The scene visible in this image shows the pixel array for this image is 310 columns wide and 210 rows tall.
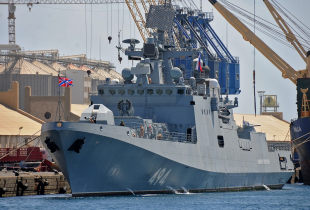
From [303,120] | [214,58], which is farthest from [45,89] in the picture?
[303,120]

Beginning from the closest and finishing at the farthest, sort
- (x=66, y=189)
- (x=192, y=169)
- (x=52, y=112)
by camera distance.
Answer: (x=192, y=169) → (x=66, y=189) → (x=52, y=112)

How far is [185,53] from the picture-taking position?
34.0m

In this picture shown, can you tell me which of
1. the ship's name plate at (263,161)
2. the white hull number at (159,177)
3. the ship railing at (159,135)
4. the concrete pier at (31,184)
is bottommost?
the concrete pier at (31,184)

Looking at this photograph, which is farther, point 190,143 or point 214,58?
point 214,58

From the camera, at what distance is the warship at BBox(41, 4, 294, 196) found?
2631 cm

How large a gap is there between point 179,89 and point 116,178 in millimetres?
6451

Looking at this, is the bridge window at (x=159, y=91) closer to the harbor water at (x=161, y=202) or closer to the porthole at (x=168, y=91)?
the porthole at (x=168, y=91)

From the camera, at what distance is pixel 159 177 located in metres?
28.4

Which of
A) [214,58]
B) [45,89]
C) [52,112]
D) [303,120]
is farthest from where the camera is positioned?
[45,89]

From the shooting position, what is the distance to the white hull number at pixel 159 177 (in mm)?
28125

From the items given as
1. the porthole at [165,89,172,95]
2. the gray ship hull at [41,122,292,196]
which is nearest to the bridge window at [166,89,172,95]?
the porthole at [165,89,172,95]

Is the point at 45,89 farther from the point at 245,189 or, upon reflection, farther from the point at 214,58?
the point at 245,189

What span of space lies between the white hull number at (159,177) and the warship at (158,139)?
0.19 ft

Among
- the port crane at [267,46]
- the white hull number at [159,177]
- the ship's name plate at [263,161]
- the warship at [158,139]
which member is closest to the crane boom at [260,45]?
the port crane at [267,46]
